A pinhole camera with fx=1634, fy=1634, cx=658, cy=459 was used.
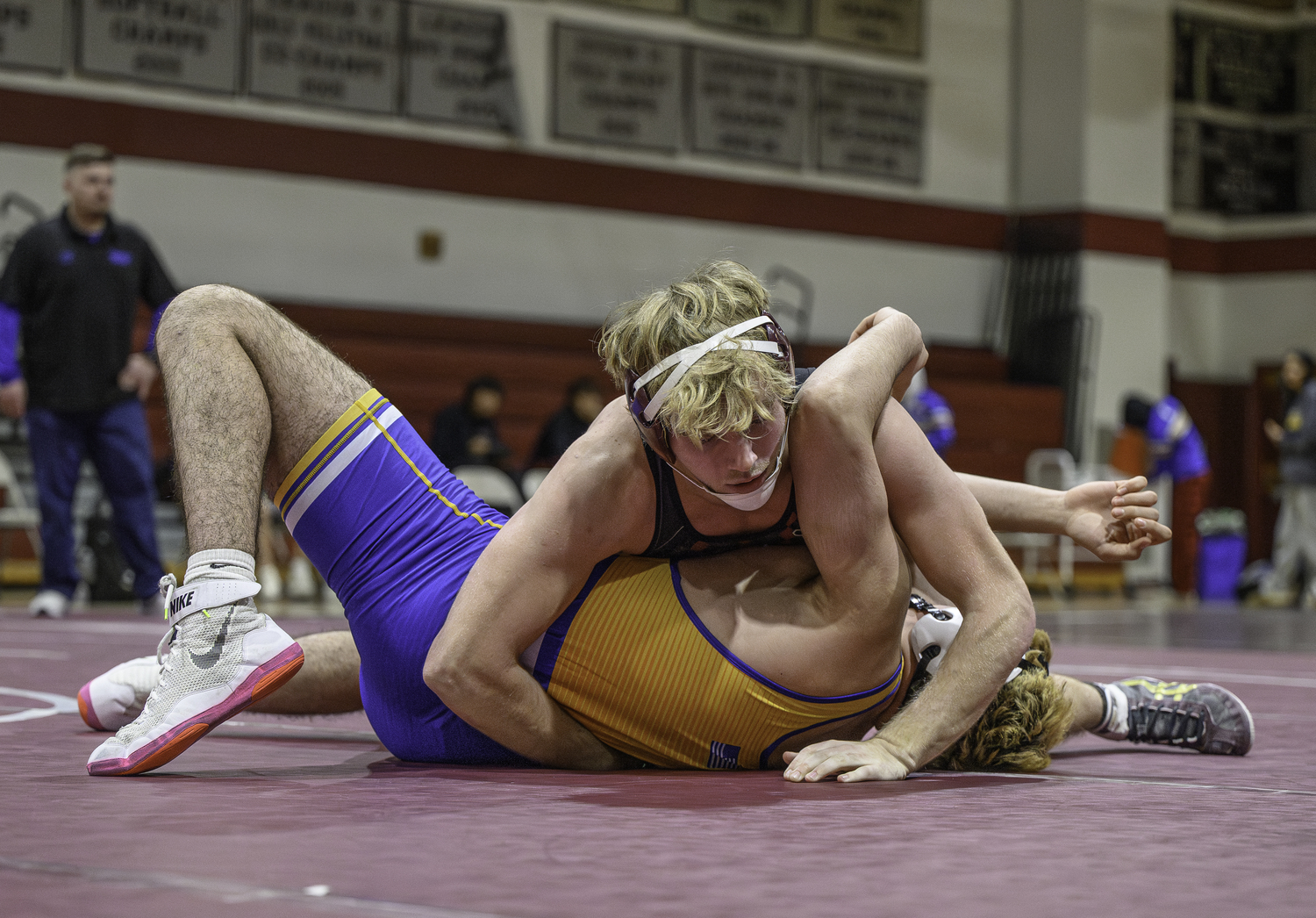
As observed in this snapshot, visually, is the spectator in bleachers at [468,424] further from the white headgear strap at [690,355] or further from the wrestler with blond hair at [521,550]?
the white headgear strap at [690,355]

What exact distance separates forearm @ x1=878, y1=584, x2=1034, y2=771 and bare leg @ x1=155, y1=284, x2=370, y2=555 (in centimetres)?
84

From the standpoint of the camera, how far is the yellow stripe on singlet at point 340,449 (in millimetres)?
2113

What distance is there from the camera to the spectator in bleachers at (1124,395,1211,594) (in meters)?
10.5

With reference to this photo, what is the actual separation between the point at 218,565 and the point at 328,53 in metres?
7.83

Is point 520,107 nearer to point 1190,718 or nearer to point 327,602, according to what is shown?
point 327,602

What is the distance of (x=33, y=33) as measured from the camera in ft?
27.2

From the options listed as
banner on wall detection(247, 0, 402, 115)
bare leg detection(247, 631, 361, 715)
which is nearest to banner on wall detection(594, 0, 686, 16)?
banner on wall detection(247, 0, 402, 115)

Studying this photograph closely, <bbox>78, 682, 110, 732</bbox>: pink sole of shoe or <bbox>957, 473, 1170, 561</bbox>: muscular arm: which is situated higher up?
<bbox>957, 473, 1170, 561</bbox>: muscular arm

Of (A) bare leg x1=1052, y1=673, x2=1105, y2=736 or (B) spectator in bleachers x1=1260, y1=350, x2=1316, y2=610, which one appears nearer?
(A) bare leg x1=1052, y1=673, x2=1105, y2=736

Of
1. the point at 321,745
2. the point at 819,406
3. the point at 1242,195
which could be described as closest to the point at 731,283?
the point at 819,406

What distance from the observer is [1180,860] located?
1445 millimetres

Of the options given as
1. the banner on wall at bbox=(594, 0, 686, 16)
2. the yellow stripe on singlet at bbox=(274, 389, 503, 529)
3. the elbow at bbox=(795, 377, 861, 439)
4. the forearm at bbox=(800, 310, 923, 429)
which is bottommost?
the yellow stripe on singlet at bbox=(274, 389, 503, 529)

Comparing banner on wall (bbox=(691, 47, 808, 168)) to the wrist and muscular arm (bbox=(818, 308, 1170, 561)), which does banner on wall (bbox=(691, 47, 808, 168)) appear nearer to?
muscular arm (bbox=(818, 308, 1170, 561))

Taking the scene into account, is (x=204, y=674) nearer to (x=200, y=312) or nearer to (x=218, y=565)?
(x=218, y=565)
